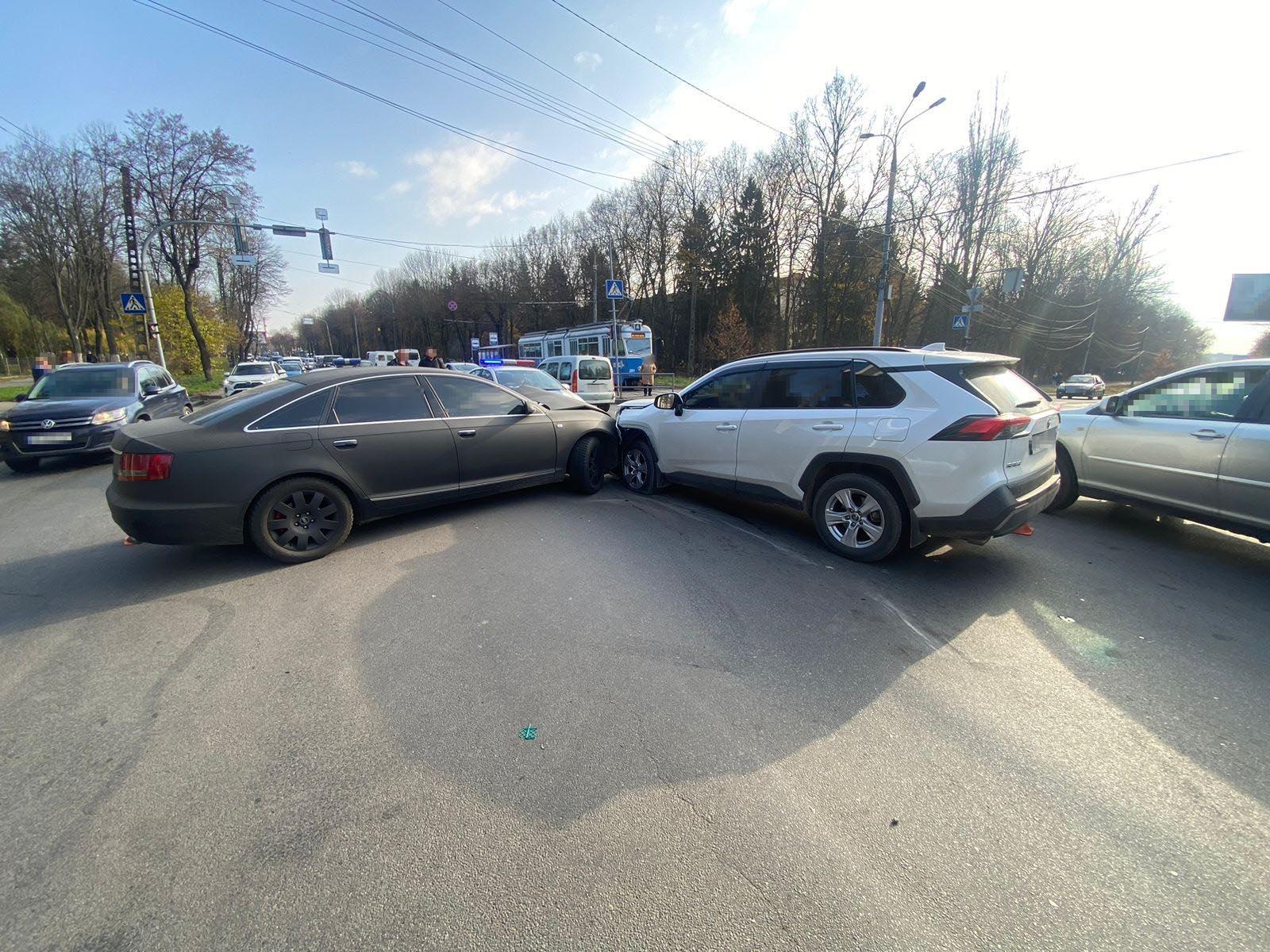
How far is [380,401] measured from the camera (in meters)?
5.01

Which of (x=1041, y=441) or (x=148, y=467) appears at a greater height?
(x=1041, y=441)

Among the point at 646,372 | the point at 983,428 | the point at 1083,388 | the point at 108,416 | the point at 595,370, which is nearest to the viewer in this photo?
the point at 983,428

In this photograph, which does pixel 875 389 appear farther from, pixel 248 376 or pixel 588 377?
pixel 248 376

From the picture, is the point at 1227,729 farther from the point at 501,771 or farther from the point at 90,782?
the point at 90,782

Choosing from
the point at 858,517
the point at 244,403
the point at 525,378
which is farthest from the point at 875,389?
the point at 525,378

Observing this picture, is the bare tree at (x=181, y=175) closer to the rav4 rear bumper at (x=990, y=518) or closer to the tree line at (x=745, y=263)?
the tree line at (x=745, y=263)

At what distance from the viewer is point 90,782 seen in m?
2.20

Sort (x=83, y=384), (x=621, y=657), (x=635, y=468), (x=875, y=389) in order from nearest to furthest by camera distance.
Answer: (x=621, y=657), (x=875, y=389), (x=635, y=468), (x=83, y=384)

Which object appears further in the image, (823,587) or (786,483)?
(786,483)

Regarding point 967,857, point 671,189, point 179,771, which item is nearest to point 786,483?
point 967,857

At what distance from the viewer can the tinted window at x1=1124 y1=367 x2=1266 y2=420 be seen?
4.52 m

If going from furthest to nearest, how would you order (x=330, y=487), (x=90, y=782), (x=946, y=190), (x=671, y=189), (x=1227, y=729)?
(x=671, y=189) < (x=946, y=190) < (x=330, y=487) < (x=1227, y=729) < (x=90, y=782)

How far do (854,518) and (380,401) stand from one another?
449cm

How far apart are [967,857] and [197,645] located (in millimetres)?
4130
